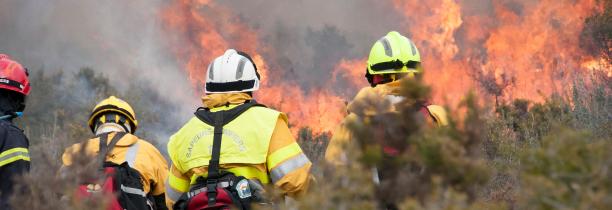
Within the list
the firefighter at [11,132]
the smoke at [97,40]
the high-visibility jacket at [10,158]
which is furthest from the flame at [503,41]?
the high-visibility jacket at [10,158]

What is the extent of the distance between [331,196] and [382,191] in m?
0.42

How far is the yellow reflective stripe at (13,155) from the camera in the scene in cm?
436

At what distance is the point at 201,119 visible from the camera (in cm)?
448

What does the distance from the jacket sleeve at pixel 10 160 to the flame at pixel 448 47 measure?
15279 mm

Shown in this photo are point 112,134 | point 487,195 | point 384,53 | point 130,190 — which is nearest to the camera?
point 384,53

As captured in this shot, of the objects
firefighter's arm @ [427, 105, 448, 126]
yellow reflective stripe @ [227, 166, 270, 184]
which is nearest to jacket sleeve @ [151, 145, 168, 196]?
yellow reflective stripe @ [227, 166, 270, 184]

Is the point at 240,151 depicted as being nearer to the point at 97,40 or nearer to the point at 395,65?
the point at 395,65

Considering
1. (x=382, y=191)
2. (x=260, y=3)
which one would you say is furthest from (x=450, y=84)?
(x=382, y=191)

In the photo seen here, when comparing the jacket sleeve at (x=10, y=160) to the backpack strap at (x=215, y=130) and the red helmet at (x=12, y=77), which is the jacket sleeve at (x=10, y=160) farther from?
the backpack strap at (x=215, y=130)

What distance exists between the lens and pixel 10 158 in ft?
14.4

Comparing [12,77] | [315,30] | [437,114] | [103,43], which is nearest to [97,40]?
[103,43]

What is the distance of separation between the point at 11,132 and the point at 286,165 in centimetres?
→ 162

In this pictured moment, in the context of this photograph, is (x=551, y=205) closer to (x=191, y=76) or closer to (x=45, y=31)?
(x=191, y=76)

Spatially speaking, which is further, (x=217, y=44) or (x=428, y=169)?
(x=217, y=44)
